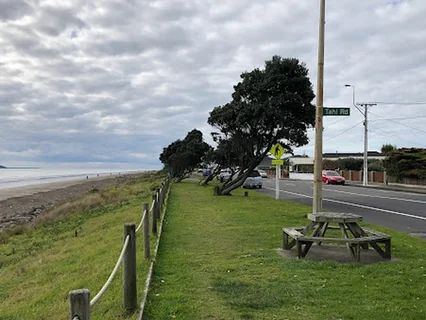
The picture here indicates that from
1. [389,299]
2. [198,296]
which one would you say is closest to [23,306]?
[198,296]

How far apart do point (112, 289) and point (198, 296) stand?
1.45 m

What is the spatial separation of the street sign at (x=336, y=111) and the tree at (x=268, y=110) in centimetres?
1047

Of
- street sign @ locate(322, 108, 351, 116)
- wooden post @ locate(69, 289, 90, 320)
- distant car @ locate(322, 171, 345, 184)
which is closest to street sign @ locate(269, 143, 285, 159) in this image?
street sign @ locate(322, 108, 351, 116)

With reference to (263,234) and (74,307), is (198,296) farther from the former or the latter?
(263,234)

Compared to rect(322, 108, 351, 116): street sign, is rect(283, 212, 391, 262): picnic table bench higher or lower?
lower

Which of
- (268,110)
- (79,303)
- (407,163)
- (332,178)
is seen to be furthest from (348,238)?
(332,178)

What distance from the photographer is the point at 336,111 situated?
1014 centimetres

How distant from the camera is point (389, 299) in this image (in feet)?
17.5

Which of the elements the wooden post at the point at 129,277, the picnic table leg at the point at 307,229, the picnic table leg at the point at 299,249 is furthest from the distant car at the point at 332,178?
the wooden post at the point at 129,277

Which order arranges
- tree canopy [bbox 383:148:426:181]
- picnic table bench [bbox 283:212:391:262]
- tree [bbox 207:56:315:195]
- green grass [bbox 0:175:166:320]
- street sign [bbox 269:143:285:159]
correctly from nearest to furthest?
1. green grass [bbox 0:175:166:320]
2. picnic table bench [bbox 283:212:391:262]
3. tree [bbox 207:56:315:195]
4. street sign [bbox 269:143:285:159]
5. tree canopy [bbox 383:148:426:181]

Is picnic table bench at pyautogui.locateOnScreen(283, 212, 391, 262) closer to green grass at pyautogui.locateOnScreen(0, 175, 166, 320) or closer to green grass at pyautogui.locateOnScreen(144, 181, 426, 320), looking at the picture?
green grass at pyautogui.locateOnScreen(144, 181, 426, 320)

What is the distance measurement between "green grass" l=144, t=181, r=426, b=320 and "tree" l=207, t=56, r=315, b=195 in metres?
12.1

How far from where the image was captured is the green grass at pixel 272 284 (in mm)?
4953

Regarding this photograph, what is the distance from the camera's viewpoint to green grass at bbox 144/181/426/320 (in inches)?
195
